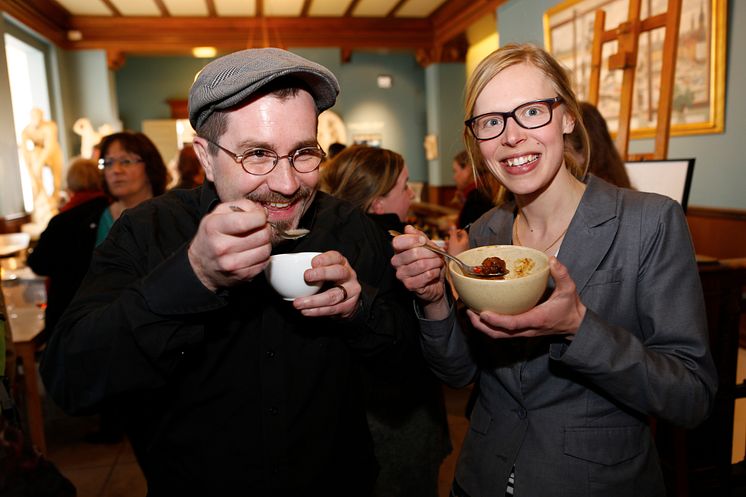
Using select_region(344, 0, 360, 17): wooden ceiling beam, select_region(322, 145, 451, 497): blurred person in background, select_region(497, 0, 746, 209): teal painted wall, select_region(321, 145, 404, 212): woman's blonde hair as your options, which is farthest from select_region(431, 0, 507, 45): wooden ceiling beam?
select_region(322, 145, 451, 497): blurred person in background

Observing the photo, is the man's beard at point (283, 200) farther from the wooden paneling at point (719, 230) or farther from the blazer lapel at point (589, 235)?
the wooden paneling at point (719, 230)

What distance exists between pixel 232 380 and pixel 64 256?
220 cm

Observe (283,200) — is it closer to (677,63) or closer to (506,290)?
(506,290)

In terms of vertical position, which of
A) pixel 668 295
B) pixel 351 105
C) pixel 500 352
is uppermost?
pixel 351 105

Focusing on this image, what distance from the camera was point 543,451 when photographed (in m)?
1.10

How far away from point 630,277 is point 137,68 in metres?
12.6

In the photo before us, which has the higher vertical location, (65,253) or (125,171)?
(125,171)

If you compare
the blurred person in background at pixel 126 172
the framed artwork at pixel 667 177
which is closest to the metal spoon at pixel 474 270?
the framed artwork at pixel 667 177

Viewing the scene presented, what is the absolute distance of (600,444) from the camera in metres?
1.07

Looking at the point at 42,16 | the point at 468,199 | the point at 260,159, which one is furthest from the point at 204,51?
the point at 260,159

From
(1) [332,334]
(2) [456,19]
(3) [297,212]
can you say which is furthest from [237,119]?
(2) [456,19]

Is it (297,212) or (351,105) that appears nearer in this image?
(297,212)

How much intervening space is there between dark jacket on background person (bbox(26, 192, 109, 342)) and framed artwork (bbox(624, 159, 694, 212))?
277 cm

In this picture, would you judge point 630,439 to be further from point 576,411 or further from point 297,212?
point 297,212
